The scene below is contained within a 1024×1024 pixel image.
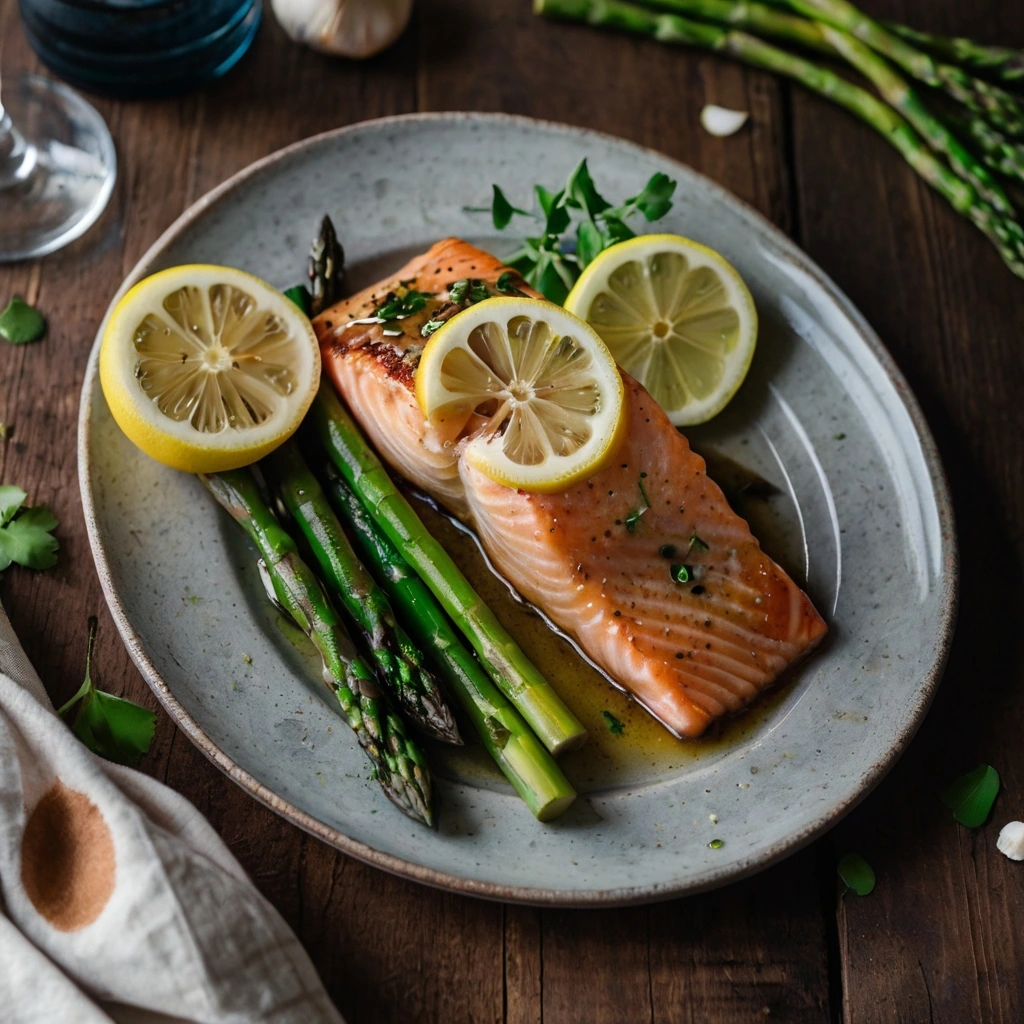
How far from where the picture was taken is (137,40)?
4199 mm

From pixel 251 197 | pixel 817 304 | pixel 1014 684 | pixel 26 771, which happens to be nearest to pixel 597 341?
pixel 817 304

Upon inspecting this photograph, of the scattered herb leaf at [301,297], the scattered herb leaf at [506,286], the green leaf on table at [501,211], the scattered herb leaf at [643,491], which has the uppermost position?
the green leaf on table at [501,211]

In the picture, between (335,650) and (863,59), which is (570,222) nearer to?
(863,59)

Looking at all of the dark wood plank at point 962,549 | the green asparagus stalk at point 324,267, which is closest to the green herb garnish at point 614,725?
the dark wood plank at point 962,549

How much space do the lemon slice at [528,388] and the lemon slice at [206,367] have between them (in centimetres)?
50

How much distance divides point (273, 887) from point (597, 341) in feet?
6.14

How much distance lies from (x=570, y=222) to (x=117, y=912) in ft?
9.05

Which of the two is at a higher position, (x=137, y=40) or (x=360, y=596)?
(x=137, y=40)

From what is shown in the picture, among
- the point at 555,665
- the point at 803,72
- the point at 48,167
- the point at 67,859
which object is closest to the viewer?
the point at 67,859

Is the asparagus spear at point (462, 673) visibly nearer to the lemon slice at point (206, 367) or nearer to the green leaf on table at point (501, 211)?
the lemon slice at point (206, 367)

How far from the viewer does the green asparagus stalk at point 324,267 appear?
155 inches

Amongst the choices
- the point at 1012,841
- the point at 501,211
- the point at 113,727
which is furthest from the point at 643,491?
the point at 113,727

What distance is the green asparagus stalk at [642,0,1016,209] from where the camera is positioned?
4434 mm

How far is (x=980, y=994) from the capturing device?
125 inches
